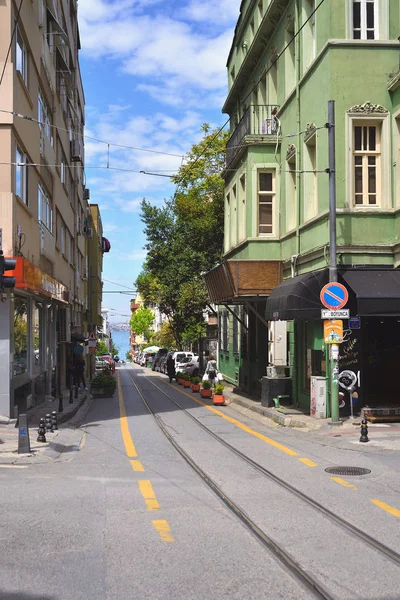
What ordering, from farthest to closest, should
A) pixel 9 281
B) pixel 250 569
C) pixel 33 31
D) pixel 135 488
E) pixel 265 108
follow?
1. pixel 265 108
2. pixel 33 31
3. pixel 9 281
4. pixel 135 488
5. pixel 250 569

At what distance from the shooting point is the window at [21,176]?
54.6ft

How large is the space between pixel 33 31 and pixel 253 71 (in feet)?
32.1

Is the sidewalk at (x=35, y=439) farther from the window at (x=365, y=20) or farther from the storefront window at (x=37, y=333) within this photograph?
the window at (x=365, y=20)

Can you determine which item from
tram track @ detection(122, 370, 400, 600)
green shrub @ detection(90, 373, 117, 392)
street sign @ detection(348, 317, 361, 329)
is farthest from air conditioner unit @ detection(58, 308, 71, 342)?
tram track @ detection(122, 370, 400, 600)

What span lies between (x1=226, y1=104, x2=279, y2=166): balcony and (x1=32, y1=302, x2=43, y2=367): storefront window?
28.5 ft

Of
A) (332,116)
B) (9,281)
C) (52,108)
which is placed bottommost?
(9,281)

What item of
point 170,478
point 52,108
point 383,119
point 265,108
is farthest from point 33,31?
point 170,478

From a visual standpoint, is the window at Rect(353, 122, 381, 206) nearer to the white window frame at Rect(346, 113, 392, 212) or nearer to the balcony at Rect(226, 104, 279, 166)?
the white window frame at Rect(346, 113, 392, 212)

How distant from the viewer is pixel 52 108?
25.0 m

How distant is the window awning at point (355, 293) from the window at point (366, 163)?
190 centimetres

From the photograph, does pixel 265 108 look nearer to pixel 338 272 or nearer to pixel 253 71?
pixel 253 71

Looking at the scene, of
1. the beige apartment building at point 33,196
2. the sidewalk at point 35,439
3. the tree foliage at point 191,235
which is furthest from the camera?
the tree foliage at point 191,235

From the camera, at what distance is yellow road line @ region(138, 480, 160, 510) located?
8.11 metres

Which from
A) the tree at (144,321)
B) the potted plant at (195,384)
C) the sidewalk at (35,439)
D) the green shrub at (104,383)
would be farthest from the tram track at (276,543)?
the tree at (144,321)
